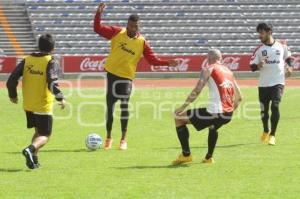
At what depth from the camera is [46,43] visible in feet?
30.3

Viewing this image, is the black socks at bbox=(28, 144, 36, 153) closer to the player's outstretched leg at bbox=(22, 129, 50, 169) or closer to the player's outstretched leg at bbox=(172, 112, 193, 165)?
the player's outstretched leg at bbox=(22, 129, 50, 169)

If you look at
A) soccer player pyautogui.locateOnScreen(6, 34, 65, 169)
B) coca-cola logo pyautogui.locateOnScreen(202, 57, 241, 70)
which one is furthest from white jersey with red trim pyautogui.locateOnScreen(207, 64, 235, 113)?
coca-cola logo pyautogui.locateOnScreen(202, 57, 241, 70)

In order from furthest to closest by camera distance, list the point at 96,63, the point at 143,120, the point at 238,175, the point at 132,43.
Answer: the point at 96,63 < the point at 143,120 < the point at 132,43 < the point at 238,175

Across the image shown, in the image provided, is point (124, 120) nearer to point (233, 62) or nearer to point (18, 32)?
point (233, 62)

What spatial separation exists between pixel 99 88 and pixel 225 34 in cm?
1373

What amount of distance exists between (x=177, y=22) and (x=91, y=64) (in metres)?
7.65

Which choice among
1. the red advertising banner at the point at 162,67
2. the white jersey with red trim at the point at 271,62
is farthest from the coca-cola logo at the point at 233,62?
the white jersey with red trim at the point at 271,62

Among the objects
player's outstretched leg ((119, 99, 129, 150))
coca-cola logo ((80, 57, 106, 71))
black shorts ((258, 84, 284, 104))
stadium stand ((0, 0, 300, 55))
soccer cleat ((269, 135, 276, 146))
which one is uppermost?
black shorts ((258, 84, 284, 104))

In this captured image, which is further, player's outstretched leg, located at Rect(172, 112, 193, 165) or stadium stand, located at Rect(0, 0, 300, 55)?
stadium stand, located at Rect(0, 0, 300, 55)

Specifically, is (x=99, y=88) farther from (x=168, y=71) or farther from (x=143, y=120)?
(x=143, y=120)

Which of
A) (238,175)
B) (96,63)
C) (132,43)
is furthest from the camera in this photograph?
(96,63)

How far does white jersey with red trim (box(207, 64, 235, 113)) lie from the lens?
9.65 meters

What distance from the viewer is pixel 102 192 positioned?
7641mm

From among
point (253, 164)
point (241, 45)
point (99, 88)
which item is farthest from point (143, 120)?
point (241, 45)
